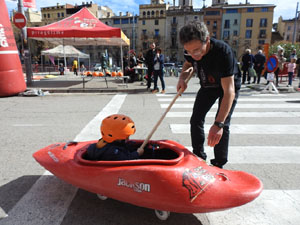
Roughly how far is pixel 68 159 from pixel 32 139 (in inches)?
81.4

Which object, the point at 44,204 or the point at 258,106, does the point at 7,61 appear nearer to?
the point at 44,204

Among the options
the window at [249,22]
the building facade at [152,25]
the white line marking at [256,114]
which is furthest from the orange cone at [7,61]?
the window at [249,22]

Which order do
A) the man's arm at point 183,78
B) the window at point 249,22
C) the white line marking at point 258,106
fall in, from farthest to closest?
the window at point 249,22 < the white line marking at point 258,106 < the man's arm at point 183,78

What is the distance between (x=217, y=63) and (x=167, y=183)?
45.5 inches

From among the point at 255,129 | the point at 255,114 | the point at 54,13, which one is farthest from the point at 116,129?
the point at 54,13

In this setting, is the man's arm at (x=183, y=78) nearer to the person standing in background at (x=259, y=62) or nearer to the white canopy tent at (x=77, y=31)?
the white canopy tent at (x=77, y=31)

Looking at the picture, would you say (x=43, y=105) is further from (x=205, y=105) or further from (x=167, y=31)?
(x=167, y=31)

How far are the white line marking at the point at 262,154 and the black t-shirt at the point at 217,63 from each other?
1.28 metres

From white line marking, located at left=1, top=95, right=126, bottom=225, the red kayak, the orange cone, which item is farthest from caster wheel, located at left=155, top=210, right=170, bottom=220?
the orange cone

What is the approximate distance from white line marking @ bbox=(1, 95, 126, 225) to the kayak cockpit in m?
0.45

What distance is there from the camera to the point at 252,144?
3822 mm

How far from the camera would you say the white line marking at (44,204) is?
200cm

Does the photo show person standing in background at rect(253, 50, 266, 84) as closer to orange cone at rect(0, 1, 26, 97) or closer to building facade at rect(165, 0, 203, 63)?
orange cone at rect(0, 1, 26, 97)

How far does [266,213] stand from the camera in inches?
82.3
